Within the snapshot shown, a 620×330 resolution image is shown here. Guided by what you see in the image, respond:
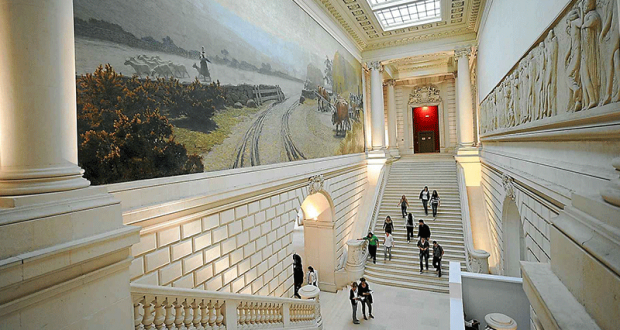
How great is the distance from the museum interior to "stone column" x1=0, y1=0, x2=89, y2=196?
1 cm

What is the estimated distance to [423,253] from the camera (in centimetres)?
1172

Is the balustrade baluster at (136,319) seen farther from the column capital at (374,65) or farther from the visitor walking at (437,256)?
the column capital at (374,65)

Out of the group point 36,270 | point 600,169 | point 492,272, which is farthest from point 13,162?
point 492,272

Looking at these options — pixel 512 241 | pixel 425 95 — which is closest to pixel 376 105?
pixel 425 95

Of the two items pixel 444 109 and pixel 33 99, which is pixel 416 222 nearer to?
pixel 444 109

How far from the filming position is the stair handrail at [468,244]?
1018 cm

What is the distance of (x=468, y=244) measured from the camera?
12.0 m

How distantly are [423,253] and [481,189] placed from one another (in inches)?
226

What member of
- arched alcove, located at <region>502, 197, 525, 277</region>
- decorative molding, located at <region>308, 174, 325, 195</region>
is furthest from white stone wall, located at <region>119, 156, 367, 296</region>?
arched alcove, located at <region>502, 197, 525, 277</region>

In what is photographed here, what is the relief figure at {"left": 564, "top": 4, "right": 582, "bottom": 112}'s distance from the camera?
148 inches

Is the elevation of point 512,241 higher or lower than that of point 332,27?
lower

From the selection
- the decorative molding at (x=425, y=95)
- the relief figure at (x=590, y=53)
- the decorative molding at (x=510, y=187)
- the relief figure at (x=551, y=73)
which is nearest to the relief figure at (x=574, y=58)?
the relief figure at (x=590, y=53)

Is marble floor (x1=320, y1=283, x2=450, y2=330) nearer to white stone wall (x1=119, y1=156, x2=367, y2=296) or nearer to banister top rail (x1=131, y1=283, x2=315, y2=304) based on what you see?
white stone wall (x1=119, y1=156, x2=367, y2=296)

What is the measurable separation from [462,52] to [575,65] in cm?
1466
